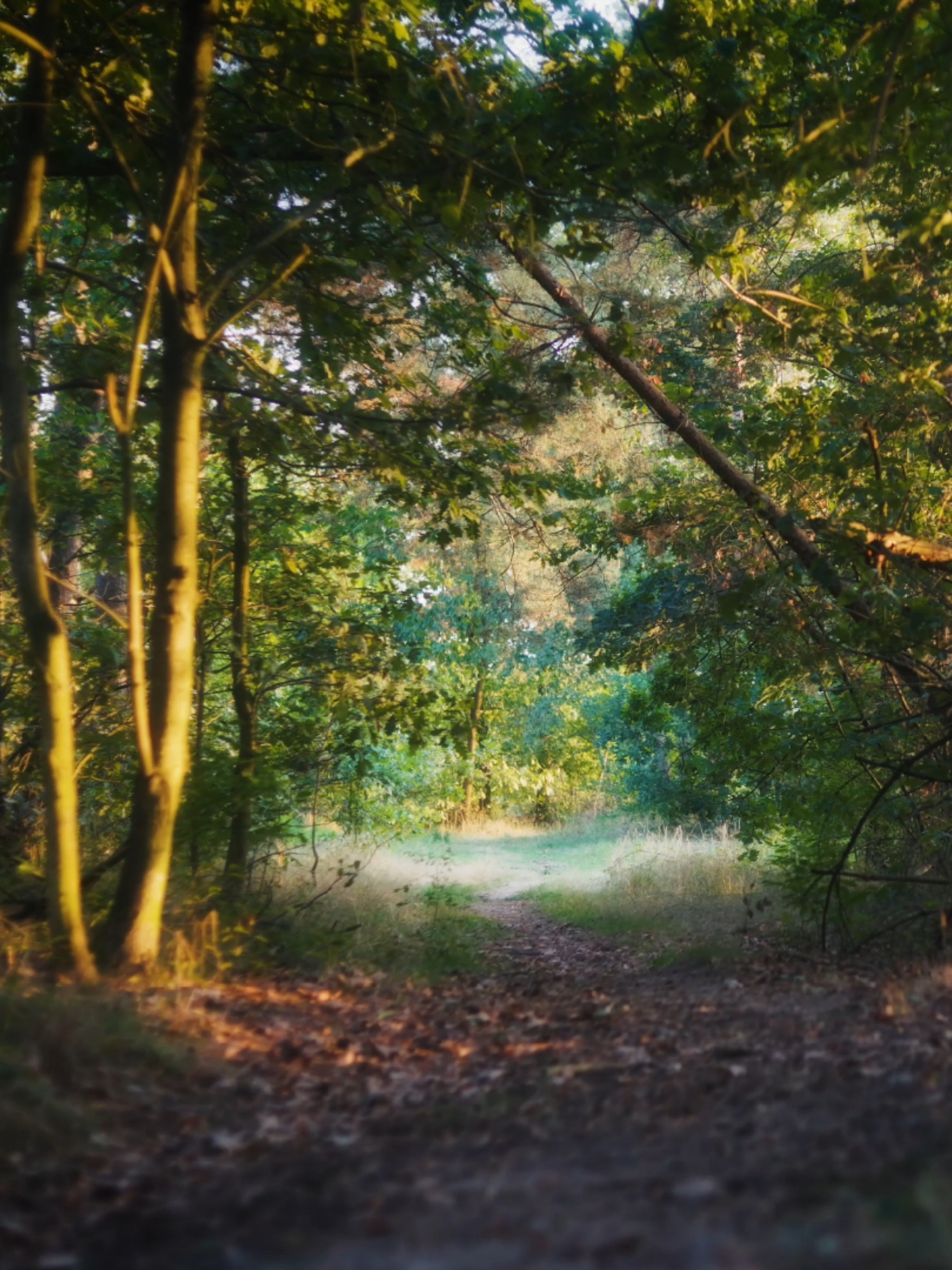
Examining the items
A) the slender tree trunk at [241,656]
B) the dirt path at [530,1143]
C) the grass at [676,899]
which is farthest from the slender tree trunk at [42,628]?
the grass at [676,899]

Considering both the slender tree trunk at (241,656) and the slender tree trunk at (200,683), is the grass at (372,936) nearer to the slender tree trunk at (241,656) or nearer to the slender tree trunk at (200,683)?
the slender tree trunk at (241,656)

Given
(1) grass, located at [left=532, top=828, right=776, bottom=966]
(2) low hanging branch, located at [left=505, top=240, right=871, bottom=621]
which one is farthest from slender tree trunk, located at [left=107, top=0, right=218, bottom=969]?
(1) grass, located at [left=532, top=828, right=776, bottom=966]

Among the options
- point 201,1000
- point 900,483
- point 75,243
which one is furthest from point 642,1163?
point 75,243

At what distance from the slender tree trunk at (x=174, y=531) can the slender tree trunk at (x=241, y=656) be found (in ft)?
6.37

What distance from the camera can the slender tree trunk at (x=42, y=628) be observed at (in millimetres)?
5520

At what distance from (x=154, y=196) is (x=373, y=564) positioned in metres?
3.65

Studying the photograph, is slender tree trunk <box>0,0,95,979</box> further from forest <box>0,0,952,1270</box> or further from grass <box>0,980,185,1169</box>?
grass <box>0,980,185,1169</box>

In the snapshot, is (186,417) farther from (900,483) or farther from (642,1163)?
Answer: (900,483)

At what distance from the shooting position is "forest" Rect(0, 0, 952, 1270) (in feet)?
19.4

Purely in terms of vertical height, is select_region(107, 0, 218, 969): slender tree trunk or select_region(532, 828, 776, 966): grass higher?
select_region(107, 0, 218, 969): slender tree trunk

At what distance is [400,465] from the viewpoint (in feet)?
26.5

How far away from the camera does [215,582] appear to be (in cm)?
935

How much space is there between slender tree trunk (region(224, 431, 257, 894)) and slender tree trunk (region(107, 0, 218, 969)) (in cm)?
194

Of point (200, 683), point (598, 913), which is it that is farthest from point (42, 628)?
point (598, 913)
